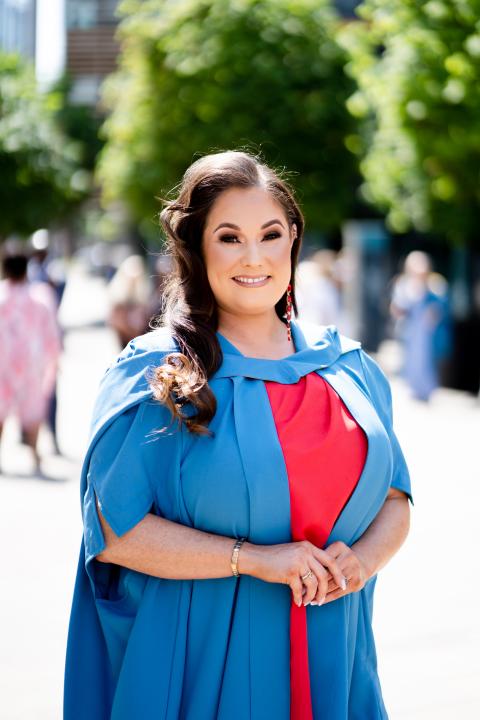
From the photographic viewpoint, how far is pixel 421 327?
1440 cm

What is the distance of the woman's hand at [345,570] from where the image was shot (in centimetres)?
237

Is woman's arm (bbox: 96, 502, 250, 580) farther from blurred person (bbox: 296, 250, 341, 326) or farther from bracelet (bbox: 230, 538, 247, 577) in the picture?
blurred person (bbox: 296, 250, 341, 326)

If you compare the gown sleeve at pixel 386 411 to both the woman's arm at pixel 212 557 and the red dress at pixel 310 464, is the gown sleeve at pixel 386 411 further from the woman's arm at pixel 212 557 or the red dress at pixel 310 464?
the woman's arm at pixel 212 557

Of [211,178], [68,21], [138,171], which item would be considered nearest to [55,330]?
[211,178]

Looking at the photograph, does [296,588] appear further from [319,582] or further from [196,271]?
[196,271]

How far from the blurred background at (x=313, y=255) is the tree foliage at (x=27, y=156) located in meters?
0.05

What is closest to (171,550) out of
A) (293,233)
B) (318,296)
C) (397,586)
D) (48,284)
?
(293,233)

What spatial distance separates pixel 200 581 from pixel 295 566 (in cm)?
24

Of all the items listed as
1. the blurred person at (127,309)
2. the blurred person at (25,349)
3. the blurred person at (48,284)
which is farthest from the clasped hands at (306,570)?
the blurred person at (127,309)

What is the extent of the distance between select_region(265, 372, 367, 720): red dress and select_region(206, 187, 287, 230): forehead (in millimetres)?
367

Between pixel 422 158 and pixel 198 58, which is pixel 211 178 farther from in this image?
pixel 198 58

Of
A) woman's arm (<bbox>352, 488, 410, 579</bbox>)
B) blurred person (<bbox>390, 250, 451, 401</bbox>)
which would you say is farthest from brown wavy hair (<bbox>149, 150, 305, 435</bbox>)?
blurred person (<bbox>390, 250, 451, 401</bbox>)

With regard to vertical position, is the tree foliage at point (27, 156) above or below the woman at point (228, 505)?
above

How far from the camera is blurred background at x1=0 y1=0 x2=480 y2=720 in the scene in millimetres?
5574
